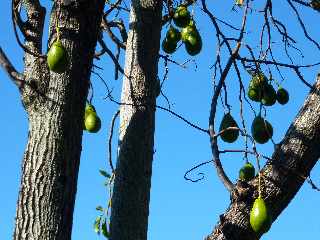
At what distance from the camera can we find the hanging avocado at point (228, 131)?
343 cm

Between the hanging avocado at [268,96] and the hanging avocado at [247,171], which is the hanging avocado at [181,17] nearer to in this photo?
the hanging avocado at [268,96]

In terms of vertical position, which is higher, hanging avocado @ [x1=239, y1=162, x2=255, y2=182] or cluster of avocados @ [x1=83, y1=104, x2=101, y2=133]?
cluster of avocados @ [x1=83, y1=104, x2=101, y2=133]

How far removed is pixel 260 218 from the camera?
2637 millimetres

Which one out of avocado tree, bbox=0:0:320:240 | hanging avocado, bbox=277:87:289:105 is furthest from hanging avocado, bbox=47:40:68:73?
hanging avocado, bbox=277:87:289:105

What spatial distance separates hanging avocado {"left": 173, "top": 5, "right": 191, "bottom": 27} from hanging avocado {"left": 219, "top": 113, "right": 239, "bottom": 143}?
0.71 meters

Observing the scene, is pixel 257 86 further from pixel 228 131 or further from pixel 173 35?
pixel 173 35

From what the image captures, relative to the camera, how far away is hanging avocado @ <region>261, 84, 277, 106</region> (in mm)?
3616

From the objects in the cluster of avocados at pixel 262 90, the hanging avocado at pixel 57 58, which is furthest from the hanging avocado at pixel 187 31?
the hanging avocado at pixel 57 58

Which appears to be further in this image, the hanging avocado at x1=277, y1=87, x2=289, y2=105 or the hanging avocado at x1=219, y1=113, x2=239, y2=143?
the hanging avocado at x1=277, y1=87, x2=289, y2=105

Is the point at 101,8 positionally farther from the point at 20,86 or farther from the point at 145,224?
the point at 145,224

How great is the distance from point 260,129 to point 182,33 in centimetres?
89

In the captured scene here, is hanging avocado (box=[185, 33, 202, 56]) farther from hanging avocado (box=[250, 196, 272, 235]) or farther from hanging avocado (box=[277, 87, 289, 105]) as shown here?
hanging avocado (box=[250, 196, 272, 235])

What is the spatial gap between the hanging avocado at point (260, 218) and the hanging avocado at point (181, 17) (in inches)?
61.0

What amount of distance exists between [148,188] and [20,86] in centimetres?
83
